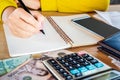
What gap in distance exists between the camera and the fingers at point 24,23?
2.50 feet

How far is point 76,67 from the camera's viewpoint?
64 cm

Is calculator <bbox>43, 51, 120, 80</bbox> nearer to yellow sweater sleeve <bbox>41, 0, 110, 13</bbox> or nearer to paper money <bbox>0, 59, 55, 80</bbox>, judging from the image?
paper money <bbox>0, 59, 55, 80</bbox>

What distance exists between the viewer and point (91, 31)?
895mm

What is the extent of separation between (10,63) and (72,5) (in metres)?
0.59

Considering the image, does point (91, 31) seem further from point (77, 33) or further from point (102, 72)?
point (102, 72)

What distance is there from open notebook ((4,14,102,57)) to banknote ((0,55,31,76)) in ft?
0.10

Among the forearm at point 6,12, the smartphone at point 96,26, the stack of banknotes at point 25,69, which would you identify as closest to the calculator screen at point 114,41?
the smartphone at point 96,26

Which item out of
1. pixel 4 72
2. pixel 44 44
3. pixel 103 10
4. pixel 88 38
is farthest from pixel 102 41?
pixel 103 10

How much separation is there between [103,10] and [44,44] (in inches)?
20.8

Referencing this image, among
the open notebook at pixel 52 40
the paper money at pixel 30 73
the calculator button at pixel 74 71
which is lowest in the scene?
the paper money at pixel 30 73

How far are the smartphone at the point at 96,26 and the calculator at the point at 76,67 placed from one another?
0.20 m

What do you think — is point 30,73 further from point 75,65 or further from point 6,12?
point 6,12

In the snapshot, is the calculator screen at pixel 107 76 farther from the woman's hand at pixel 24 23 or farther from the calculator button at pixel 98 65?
the woman's hand at pixel 24 23

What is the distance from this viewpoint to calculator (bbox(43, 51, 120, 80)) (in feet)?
1.98
